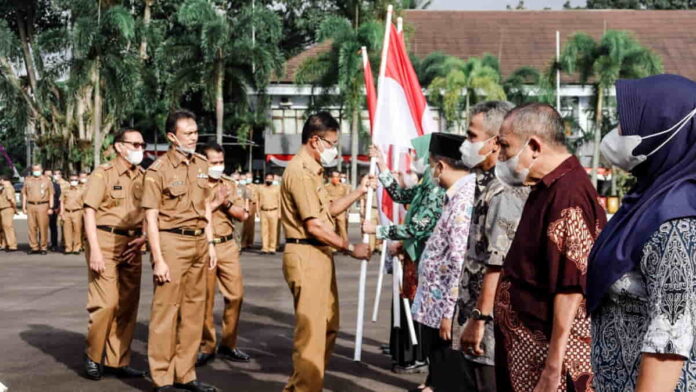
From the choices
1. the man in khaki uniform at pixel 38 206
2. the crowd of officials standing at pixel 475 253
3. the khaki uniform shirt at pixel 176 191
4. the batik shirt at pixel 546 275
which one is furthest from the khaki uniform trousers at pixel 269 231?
the batik shirt at pixel 546 275

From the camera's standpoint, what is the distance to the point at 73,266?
18547 mm

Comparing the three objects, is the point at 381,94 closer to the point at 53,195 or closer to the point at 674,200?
the point at 674,200

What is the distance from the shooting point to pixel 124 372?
7.93 m

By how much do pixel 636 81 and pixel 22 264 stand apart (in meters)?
18.1

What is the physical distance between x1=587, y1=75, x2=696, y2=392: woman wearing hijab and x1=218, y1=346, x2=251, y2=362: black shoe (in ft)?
20.0

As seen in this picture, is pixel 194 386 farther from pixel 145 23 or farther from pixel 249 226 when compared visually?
pixel 145 23

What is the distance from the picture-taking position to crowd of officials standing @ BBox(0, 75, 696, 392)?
2.56 metres

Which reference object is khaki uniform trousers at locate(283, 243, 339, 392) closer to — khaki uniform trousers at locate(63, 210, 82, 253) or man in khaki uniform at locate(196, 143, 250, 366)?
man in khaki uniform at locate(196, 143, 250, 366)

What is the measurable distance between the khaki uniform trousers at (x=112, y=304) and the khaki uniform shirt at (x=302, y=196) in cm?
212

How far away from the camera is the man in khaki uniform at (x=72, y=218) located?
2220 centimetres

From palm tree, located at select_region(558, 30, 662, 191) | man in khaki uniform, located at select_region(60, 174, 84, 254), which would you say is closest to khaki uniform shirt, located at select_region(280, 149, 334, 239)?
man in khaki uniform, located at select_region(60, 174, 84, 254)

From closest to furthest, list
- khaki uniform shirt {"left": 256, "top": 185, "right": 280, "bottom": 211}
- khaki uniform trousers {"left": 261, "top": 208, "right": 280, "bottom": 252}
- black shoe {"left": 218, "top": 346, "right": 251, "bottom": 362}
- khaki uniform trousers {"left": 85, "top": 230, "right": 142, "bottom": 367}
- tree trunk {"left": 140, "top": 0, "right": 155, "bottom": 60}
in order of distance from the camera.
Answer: khaki uniform trousers {"left": 85, "top": 230, "right": 142, "bottom": 367} < black shoe {"left": 218, "top": 346, "right": 251, "bottom": 362} < khaki uniform trousers {"left": 261, "top": 208, "right": 280, "bottom": 252} < khaki uniform shirt {"left": 256, "top": 185, "right": 280, "bottom": 211} < tree trunk {"left": 140, "top": 0, "right": 155, "bottom": 60}

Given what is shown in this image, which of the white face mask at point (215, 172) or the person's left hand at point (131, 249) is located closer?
the person's left hand at point (131, 249)

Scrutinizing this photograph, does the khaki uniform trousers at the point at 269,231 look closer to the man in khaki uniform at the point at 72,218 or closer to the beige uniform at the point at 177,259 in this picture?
the man in khaki uniform at the point at 72,218
